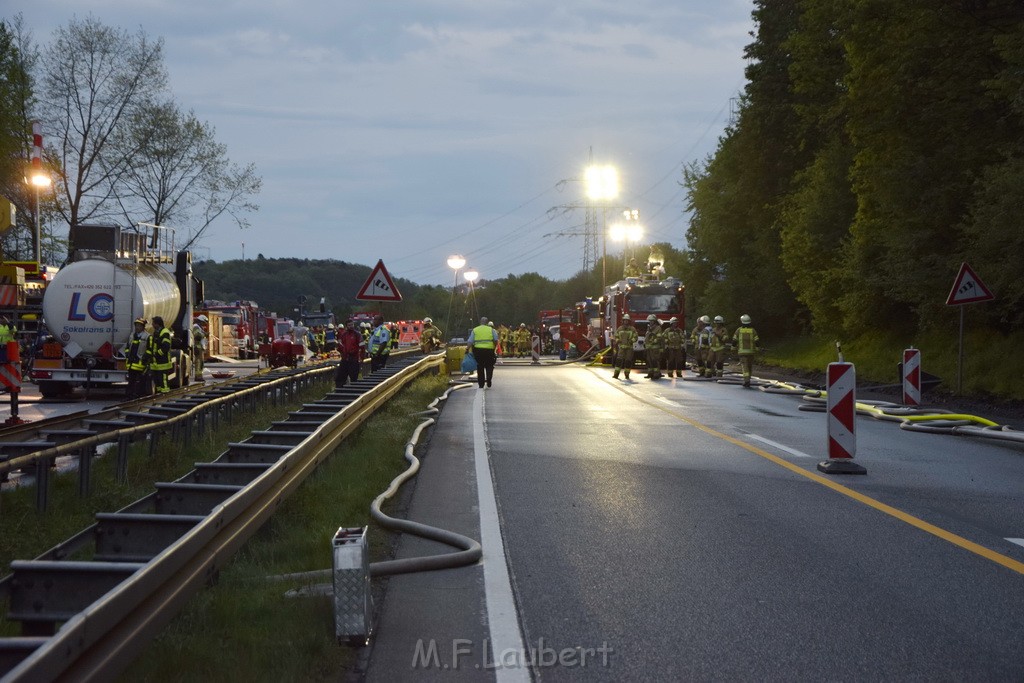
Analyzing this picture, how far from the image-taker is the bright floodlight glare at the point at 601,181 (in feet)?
254

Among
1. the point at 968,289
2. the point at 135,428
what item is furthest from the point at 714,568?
the point at 968,289

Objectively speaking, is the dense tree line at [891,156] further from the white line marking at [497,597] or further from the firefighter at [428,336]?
the white line marking at [497,597]

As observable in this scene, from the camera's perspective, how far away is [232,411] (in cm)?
1938

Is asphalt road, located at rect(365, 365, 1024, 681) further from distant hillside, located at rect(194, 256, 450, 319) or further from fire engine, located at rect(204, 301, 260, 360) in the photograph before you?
distant hillside, located at rect(194, 256, 450, 319)

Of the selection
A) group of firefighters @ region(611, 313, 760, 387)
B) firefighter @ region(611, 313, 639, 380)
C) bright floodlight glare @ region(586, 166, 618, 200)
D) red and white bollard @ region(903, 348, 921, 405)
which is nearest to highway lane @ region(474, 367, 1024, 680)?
red and white bollard @ region(903, 348, 921, 405)

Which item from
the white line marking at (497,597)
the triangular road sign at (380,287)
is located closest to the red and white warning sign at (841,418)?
the white line marking at (497,597)

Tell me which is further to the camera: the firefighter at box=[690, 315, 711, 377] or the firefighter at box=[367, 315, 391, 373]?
the firefighter at box=[690, 315, 711, 377]

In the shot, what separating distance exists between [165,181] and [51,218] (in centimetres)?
539

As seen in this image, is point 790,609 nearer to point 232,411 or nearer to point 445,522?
point 445,522

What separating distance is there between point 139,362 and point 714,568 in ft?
57.0

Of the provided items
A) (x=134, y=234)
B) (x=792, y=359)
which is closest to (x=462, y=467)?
(x=134, y=234)

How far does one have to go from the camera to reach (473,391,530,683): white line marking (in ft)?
17.7

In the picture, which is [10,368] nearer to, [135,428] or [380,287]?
[380,287]

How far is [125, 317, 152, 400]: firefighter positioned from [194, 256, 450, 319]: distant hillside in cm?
13186
